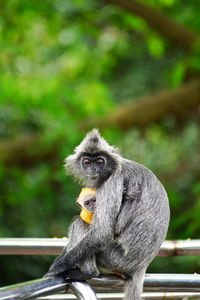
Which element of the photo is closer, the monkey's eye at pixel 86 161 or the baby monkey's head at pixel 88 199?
the baby monkey's head at pixel 88 199

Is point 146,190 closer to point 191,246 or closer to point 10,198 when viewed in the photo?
point 191,246

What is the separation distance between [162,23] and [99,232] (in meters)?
4.26

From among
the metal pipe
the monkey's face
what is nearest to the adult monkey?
the monkey's face

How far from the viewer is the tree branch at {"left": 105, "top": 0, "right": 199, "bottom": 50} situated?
20.5 ft

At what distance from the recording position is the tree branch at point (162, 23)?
6.24 m

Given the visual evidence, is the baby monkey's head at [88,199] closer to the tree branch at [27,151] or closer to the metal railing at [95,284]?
the metal railing at [95,284]

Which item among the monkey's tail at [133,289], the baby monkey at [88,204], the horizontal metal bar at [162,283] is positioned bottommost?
the horizontal metal bar at [162,283]

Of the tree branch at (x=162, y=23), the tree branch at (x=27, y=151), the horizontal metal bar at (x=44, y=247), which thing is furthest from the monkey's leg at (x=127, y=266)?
the tree branch at (x=162, y=23)

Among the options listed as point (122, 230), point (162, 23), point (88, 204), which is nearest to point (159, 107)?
point (162, 23)

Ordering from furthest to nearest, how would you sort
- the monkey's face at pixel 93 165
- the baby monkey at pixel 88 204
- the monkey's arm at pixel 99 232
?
the monkey's face at pixel 93 165, the baby monkey at pixel 88 204, the monkey's arm at pixel 99 232

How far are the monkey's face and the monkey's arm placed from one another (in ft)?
0.83

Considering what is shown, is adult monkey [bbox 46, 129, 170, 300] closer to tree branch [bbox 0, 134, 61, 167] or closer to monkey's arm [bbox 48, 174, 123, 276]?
monkey's arm [bbox 48, 174, 123, 276]

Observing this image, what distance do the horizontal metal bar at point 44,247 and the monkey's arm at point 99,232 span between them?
7 centimetres

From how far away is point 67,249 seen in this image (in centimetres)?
286
